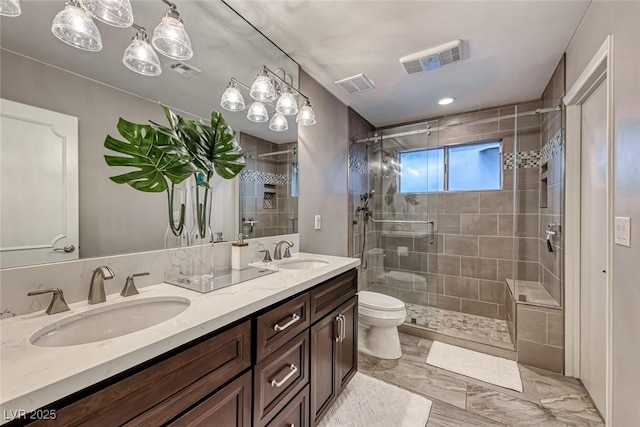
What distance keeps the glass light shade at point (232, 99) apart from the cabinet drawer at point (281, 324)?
1.21 m

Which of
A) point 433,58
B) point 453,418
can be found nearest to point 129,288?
point 453,418

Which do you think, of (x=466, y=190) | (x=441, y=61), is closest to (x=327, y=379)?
(x=441, y=61)

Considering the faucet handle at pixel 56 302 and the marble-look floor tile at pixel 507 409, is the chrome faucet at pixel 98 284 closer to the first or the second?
the faucet handle at pixel 56 302

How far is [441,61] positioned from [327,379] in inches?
94.8

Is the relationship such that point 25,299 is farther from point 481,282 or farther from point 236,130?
point 481,282

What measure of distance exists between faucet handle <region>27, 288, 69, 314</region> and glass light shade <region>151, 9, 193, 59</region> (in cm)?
107

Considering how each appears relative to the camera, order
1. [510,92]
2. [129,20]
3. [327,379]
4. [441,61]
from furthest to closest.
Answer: [510,92] < [441,61] < [327,379] < [129,20]

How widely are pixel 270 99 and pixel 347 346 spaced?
1747 millimetres

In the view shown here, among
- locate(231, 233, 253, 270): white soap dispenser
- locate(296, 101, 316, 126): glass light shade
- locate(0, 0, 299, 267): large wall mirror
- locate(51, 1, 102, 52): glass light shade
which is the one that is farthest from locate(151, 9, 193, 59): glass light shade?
locate(231, 233, 253, 270): white soap dispenser

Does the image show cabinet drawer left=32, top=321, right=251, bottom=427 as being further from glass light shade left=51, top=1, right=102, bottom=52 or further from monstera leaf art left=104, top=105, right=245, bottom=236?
glass light shade left=51, top=1, right=102, bottom=52

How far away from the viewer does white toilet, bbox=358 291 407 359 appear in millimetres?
2195

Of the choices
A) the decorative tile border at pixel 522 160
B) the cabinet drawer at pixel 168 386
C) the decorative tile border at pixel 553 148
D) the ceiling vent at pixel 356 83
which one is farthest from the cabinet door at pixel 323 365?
the decorative tile border at pixel 522 160

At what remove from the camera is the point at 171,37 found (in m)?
1.13

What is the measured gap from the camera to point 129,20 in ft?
3.32
